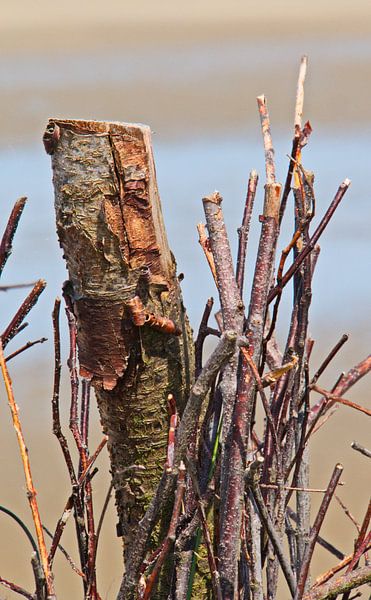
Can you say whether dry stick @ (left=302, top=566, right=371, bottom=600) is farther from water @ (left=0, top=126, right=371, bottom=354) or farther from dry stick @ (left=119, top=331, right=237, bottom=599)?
water @ (left=0, top=126, right=371, bottom=354)

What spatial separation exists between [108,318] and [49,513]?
2153 millimetres

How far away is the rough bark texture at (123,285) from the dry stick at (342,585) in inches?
11.0

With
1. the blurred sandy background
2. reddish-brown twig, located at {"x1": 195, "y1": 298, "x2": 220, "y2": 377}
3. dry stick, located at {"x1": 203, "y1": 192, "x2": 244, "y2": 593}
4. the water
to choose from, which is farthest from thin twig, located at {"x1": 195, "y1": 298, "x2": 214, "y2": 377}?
the water

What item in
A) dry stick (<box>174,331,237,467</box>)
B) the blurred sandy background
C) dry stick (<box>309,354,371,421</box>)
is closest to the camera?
dry stick (<box>174,331,237,467</box>)

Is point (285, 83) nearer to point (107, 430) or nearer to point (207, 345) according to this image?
point (207, 345)

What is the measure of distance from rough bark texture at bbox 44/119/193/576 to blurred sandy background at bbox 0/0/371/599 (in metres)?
0.92

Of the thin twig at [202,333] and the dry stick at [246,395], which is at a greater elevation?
the thin twig at [202,333]

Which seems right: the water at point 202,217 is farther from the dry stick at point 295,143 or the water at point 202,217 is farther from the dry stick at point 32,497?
the dry stick at point 32,497

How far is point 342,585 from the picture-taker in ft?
3.28

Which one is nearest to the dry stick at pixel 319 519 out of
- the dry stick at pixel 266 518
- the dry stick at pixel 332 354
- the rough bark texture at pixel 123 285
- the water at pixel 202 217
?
the dry stick at pixel 266 518

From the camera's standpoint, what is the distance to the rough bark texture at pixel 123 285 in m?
1.07

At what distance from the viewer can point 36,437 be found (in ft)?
11.8

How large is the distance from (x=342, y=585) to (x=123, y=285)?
1.54 feet

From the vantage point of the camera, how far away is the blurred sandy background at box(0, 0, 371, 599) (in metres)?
3.35
